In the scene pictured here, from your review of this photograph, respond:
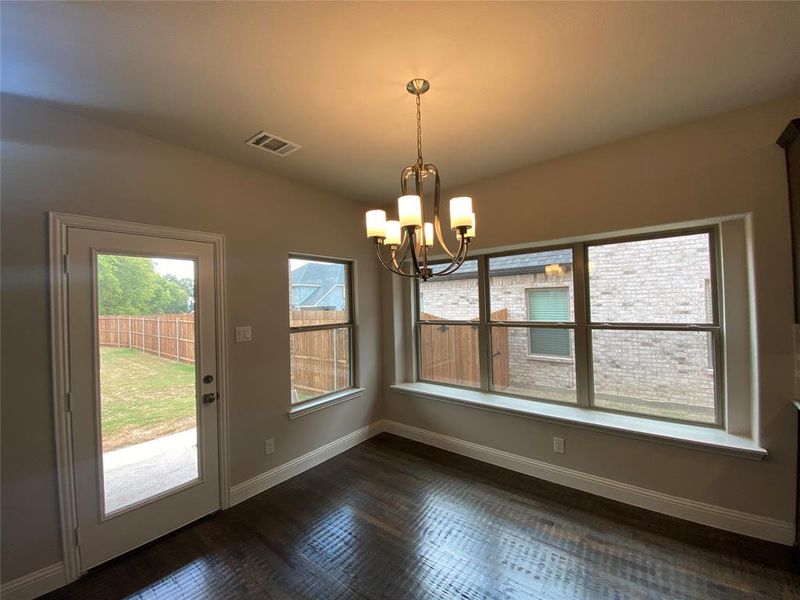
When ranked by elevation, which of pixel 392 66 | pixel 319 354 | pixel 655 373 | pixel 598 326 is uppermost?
pixel 392 66

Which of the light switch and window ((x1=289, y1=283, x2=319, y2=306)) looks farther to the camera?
window ((x1=289, y1=283, x2=319, y2=306))

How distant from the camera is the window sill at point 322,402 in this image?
3.01 meters

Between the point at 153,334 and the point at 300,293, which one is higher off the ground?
the point at 300,293

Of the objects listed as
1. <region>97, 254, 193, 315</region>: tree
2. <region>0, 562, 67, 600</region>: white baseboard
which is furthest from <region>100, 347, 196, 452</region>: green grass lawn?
<region>0, 562, 67, 600</region>: white baseboard

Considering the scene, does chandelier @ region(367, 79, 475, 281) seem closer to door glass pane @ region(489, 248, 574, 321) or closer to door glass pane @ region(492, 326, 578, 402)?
door glass pane @ region(489, 248, 574, 321)

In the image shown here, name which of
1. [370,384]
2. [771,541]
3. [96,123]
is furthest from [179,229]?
[771,541]

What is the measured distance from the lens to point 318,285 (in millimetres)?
3346

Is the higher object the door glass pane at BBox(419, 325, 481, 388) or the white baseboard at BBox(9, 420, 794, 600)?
the door glass pane at BBox(419, 325, 481, 388)

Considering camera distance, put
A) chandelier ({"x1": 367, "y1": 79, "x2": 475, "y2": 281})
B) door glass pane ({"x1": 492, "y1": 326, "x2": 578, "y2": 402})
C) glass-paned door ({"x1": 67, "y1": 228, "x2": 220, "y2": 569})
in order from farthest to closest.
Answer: door glass pane ({"x1": 492, "y1": 326, "x2": 578, "y2": 402}) < glass-paned door ({"x1": 67, "y1": 228, "x2": 220, "y2": 569}) < chandelier ({"x1": 367, "y1": 79, "x2": 475, "y2": 281})

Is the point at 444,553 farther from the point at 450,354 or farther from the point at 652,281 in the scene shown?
the point at 652,281

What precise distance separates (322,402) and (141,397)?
1.49m

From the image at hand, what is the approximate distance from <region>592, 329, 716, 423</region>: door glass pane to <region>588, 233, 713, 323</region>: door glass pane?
Answer: 149mm

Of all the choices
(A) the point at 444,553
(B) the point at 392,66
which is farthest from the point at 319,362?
(B) the point at 392,66

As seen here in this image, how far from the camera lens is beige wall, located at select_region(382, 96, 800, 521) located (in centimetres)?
197
